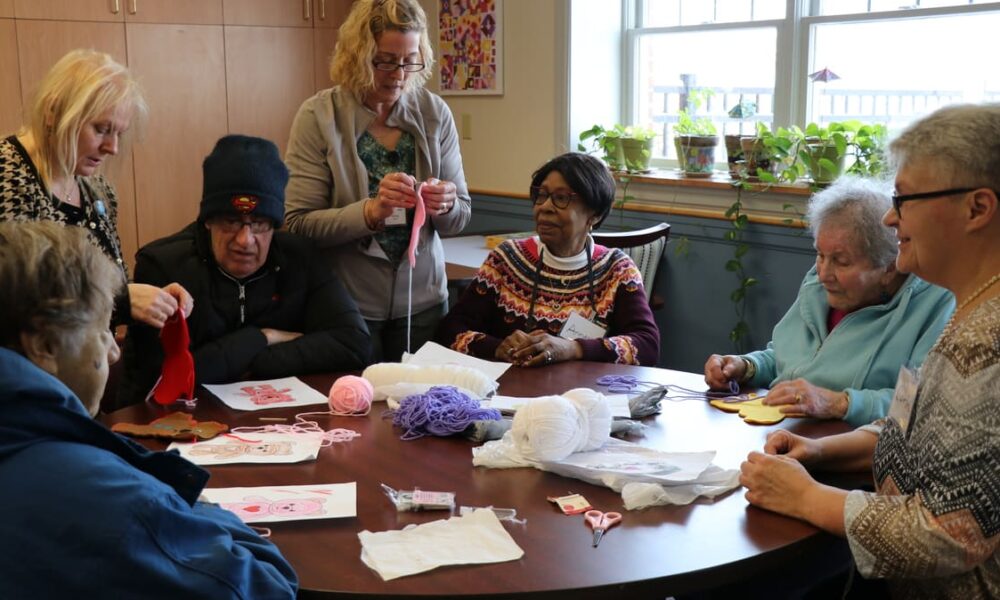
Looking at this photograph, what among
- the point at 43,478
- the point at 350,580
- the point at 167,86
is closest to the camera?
the point at 43,478

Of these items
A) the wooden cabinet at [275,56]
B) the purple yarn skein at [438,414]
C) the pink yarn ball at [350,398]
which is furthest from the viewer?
the wooden cabinet at [275,56]

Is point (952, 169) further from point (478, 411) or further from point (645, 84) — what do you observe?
point (645, 84)

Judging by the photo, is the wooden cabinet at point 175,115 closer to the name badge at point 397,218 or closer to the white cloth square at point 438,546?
the name badge at point 397,218

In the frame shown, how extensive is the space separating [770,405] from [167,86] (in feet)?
12.8

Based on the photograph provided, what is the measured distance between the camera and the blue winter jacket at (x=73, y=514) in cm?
109

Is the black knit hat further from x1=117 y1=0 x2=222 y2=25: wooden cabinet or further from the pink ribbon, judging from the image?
x1=117 y1=0 x2=222 y2=25: wooden cabinet

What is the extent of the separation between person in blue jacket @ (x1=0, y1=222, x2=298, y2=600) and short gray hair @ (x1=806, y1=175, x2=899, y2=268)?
1415 mm

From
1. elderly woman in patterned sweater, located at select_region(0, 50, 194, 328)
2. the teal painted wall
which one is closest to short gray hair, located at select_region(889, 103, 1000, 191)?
elderly woman in patterned sweater, located at select_region(0, 50, 194, 328)

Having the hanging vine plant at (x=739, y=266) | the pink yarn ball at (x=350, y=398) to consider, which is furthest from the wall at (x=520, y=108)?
the pink yarn ball at (x=350, y=398)

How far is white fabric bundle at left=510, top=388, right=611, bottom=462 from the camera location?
1.77 metres

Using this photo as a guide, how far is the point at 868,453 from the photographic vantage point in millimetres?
1812

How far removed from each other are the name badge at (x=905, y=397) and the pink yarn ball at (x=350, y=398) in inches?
41.1

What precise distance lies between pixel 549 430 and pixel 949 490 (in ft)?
2.12

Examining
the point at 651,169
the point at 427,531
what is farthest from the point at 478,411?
the point at 651,169
